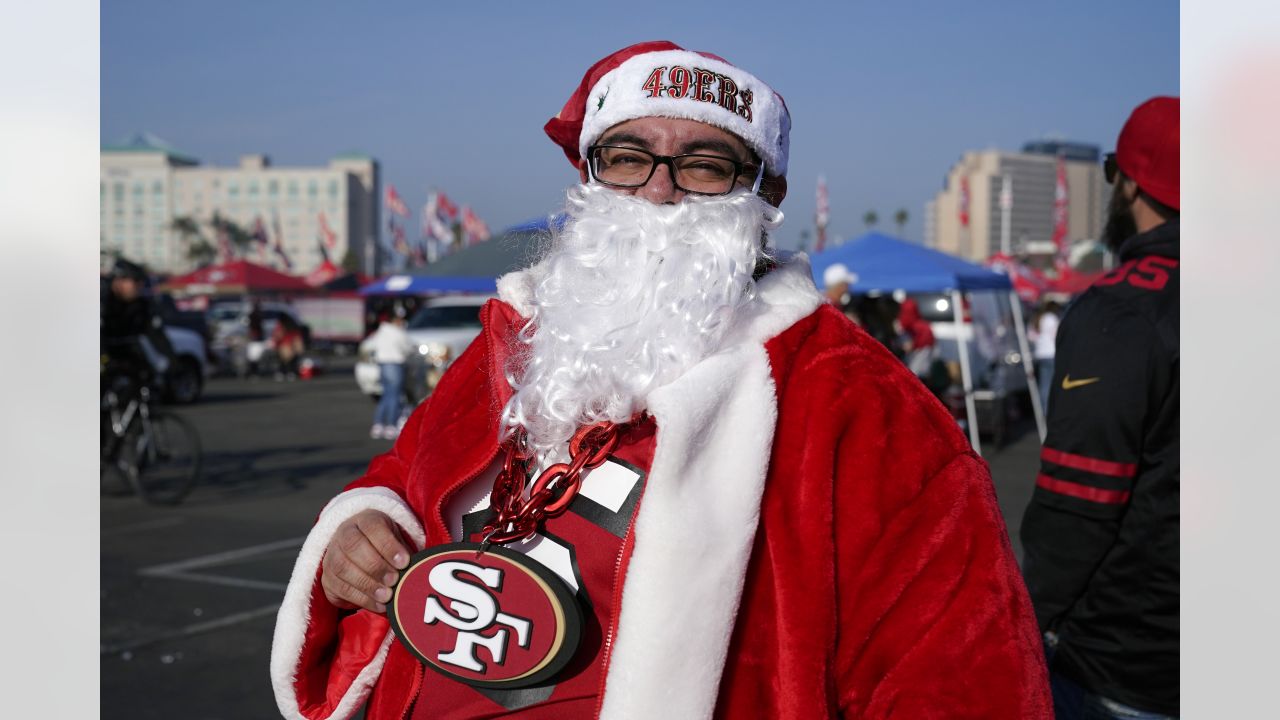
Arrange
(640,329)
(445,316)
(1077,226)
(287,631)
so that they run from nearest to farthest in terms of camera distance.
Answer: (640,329), (287,631), (445,316), (1077,226)

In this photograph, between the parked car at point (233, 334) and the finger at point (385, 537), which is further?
the parked car at point (233, 334)

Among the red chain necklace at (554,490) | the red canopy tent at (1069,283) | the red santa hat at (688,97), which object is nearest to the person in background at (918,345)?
the red santa hat at (688,97)

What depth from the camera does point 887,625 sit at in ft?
4.40

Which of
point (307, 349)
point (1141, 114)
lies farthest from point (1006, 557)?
point (307, 349)

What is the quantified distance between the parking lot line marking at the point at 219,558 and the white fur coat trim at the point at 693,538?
5.93 metres

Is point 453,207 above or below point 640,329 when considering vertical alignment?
above

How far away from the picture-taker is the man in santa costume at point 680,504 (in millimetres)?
1343

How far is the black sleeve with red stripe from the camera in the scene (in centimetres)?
209

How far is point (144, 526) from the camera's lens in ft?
25.8

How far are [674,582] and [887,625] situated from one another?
0.89 feet

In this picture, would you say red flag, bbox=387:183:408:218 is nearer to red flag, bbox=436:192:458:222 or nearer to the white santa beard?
red flag, bbox=436:192:458:222

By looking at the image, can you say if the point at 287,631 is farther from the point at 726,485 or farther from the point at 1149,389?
the point at 1149,389

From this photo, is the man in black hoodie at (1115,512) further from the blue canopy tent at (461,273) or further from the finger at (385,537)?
the blue canopy tent at (461,273)

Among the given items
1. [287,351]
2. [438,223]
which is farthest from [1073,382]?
[438,223]
